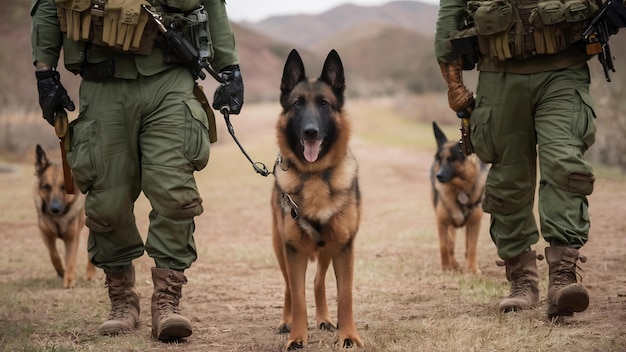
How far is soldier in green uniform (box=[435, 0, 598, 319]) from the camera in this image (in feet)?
15.0

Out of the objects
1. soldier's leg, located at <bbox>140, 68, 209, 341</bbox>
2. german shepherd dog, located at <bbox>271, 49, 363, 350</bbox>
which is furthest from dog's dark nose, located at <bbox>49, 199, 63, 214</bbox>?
german shepherd dog, located at <bbox>271, 49, 363, 350</bbox>

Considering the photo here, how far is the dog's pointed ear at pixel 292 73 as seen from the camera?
4.58 meters

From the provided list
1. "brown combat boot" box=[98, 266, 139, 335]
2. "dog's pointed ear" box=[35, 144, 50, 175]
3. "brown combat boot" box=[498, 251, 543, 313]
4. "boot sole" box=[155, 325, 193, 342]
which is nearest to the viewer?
"boot sole" box=[155, 325, 193, 342]

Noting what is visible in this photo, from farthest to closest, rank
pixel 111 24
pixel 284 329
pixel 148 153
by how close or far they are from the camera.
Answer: pixel 284 329 → pixel 148 153 → pixel 111 24

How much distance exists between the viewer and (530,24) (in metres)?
4.72

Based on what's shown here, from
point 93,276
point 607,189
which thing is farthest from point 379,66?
point 93,276

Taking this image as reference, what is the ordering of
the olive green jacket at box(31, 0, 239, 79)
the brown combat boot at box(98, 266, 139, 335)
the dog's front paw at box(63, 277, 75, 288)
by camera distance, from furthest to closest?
the dog's front paw at box(63, 277, 75, 288)
the brown combat boot at box(98, 266, 139, 335)
the olive green jacket at box(31, 0, 239, 79)

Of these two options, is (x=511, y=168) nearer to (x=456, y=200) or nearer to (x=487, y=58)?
(x=487, y=58)

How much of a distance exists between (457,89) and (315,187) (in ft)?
4.46

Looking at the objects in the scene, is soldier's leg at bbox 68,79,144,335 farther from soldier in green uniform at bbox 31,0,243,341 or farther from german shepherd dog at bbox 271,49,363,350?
german shepherd dog at bbox 271,49,363,350

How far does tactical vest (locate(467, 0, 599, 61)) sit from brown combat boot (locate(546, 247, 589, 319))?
1.19 m

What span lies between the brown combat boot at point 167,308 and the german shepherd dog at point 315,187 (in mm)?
623

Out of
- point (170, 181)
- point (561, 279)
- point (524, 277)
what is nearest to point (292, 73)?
A: point (170, 181)

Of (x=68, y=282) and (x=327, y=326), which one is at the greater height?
(x=327, y=326)
